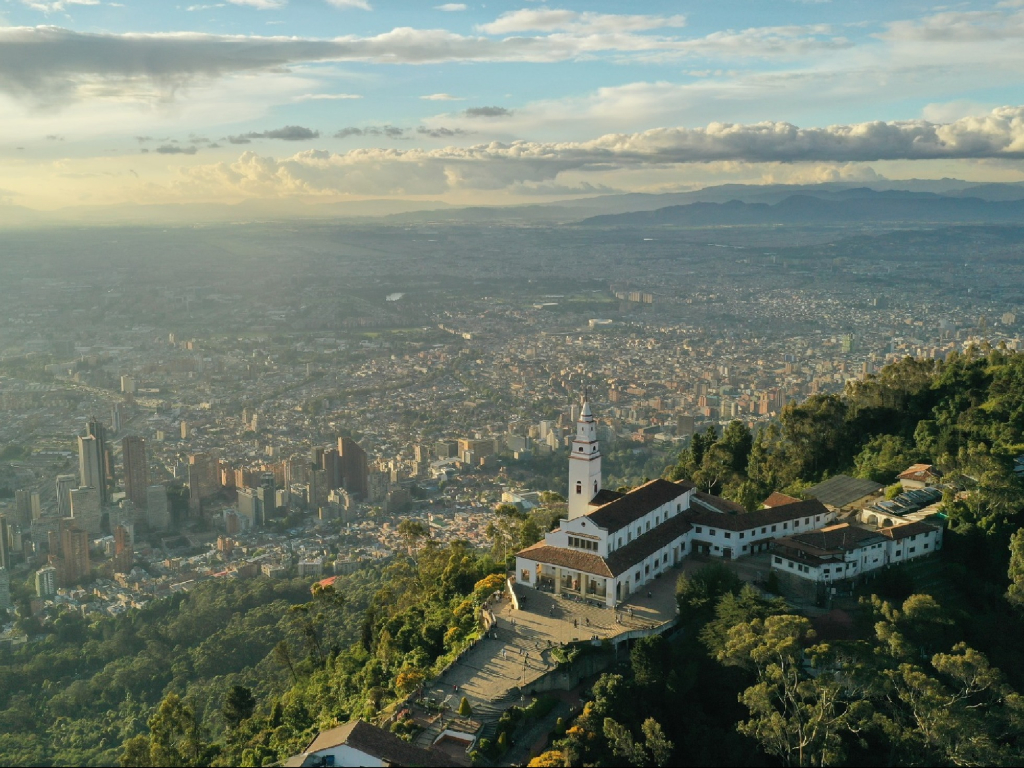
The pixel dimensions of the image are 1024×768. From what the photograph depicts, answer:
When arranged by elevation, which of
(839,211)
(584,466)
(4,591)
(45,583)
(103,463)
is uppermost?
(839,211)

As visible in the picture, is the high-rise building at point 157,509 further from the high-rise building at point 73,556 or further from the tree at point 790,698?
the tree at point 790,698

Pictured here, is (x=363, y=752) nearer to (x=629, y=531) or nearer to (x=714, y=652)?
(x=714, y=652)

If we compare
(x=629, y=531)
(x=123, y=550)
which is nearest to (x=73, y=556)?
(x=123, y=550)

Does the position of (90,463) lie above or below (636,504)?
below

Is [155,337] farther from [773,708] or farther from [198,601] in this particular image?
[773,708]

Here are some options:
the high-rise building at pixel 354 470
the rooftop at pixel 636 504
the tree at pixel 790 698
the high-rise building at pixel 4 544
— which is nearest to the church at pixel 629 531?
the rooftop at pixel 636 504

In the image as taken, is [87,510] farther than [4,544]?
Yes
